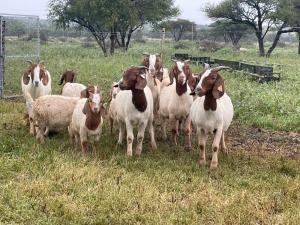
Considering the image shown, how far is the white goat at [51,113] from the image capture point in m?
7.52

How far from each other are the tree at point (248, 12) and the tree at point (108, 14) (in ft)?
16.2

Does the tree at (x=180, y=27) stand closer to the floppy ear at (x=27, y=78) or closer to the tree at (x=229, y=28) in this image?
the tree at (x=229, y=28)

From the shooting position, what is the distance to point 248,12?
130ft

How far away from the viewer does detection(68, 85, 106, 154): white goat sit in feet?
21.8

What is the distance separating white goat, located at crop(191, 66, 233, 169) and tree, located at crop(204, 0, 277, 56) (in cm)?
→ 3321

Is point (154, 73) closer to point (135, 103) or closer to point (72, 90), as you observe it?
→ point (135, 103)

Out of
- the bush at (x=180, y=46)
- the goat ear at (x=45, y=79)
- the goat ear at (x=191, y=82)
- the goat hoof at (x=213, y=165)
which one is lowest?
the goat hoof at (x=213, y=165)

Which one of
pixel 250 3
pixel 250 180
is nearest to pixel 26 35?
pixel 250 180

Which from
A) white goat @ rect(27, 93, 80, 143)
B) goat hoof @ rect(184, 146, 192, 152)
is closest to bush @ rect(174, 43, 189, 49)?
goat hoof @ rect(184, 146, 192, 152)

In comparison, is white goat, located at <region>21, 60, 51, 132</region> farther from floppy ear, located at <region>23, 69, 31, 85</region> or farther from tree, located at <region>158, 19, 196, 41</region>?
tree, located at <region>158, 19, 196, 41</region>

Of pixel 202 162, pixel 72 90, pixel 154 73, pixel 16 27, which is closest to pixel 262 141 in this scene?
pixel 202 162

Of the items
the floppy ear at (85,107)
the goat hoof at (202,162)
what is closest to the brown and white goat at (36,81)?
the floppy ear at (85,107)

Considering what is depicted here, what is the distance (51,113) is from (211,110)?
2.83 metres

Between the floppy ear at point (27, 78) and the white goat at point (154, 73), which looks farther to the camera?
the floppy ear at point (27, 78)
